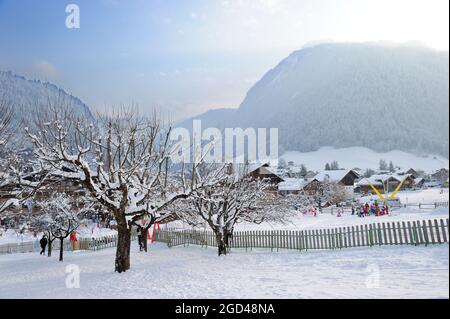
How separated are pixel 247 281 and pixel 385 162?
5384 inches

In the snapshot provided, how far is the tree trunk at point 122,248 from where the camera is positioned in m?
12.6

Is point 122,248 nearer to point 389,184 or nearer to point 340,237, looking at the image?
point 340,237

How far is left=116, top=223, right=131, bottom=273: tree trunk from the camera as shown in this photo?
1260 cm

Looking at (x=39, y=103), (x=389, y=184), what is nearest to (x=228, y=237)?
(x=39, y=103)

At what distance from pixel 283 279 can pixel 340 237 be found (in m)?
6.20

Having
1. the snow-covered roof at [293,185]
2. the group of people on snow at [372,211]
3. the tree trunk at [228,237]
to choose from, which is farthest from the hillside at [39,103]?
the snow-covered roof at [293,185]

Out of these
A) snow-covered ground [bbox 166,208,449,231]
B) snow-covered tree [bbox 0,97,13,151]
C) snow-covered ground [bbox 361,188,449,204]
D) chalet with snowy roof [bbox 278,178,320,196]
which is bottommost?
snow-covered ground [bbox 166,208,449,231]

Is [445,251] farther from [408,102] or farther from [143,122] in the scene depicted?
[408,102]

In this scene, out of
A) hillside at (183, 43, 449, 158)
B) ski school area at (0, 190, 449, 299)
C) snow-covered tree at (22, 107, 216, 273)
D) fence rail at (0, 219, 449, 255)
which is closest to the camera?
ski school area at (0, 190, 449, 299)

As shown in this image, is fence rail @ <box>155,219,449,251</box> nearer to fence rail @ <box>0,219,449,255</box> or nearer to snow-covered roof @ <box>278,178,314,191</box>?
fence rail @ <box>0,219,449,255</box>

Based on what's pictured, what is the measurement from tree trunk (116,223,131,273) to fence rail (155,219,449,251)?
25.2 feet

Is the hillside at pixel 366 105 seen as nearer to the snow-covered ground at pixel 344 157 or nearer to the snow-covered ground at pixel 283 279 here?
the snow-covered ground at pixel 344 157

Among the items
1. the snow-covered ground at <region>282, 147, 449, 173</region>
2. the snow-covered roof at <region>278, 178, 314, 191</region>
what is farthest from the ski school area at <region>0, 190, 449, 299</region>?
the snow-covered ground at <region>282, 147, 449, 173</region>
